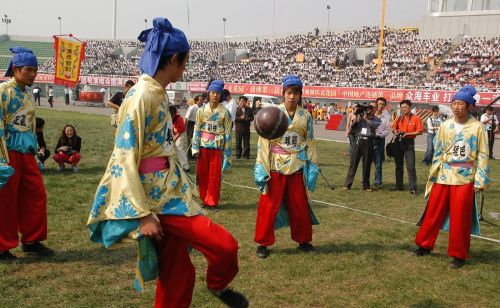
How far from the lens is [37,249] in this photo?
5.23 m

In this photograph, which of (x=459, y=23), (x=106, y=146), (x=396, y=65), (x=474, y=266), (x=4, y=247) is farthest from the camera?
(x=459, y=23)

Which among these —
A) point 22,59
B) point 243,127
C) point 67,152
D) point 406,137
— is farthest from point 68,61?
point 22,59

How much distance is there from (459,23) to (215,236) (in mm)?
47060

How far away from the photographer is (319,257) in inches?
221

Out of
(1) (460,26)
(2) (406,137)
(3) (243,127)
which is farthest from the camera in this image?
(1) (460,26)

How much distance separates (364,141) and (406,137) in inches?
36.5

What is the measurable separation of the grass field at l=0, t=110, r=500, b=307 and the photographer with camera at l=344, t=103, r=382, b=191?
2364 millimetres

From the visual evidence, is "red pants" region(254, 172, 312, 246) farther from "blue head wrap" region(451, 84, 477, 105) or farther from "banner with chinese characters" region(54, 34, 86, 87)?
"banner with chinese characters" region(54, 34, 86, 87)

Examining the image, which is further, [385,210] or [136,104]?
[385,210]

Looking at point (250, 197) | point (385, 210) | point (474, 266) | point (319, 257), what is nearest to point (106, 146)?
point (250, 197)

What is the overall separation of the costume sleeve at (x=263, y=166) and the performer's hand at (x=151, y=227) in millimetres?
2751

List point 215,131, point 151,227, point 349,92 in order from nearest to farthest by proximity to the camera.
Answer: point 151,227, point 215,131, point 349,92

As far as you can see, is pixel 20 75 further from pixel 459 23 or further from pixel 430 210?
pixel 459 23

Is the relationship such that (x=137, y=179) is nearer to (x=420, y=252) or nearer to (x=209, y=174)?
(x=420, y=252)
